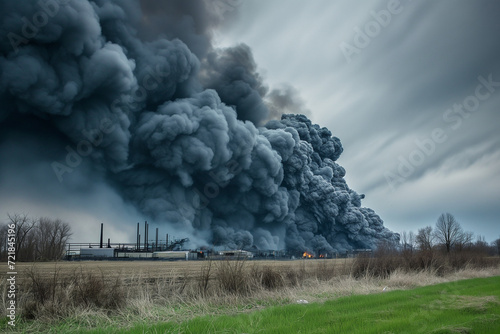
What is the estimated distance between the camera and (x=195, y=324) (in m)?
9.33

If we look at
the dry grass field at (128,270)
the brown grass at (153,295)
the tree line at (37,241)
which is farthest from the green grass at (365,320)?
the tree line at (37,241)

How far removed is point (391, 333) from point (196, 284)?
9.89 m

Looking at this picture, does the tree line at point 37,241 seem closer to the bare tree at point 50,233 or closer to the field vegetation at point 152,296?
the bare tree at point 50,233

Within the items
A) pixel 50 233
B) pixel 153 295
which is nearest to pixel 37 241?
pixel 50 233

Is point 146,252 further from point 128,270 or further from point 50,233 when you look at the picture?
point 128,270

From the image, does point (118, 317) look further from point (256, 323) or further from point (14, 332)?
point (256, 323)

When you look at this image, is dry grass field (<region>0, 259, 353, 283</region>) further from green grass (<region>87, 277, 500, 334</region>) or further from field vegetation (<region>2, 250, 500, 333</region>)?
green grass (<region>87, 277, 500, 334</region>)

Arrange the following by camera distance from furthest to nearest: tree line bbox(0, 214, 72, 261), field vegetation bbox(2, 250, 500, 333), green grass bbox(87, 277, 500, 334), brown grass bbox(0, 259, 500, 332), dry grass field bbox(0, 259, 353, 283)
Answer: tree line bbox(0, 214, 72, 261), dry grass field bbox(0, 259, 353, 283), brown grass bbox(0, 259, 500, 332), field vegetation bbox(2, 250, 500, 333), green grass bbox(87, 277, 500, 334)

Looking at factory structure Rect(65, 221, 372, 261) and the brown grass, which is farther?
factory structure Rect(65, 221, 372, 261)

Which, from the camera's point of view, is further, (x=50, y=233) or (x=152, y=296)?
(x=50, y=233)

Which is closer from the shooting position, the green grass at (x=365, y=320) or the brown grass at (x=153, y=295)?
the green grass at (x=365, y=320)

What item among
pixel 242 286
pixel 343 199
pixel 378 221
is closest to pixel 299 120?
pixel 343 199

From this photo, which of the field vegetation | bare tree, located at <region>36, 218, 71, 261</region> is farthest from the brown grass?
bare tree, located at <region>36, 218, 71, 261</region>

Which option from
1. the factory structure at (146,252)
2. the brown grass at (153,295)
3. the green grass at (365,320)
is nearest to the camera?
the green grass at (365,320)
